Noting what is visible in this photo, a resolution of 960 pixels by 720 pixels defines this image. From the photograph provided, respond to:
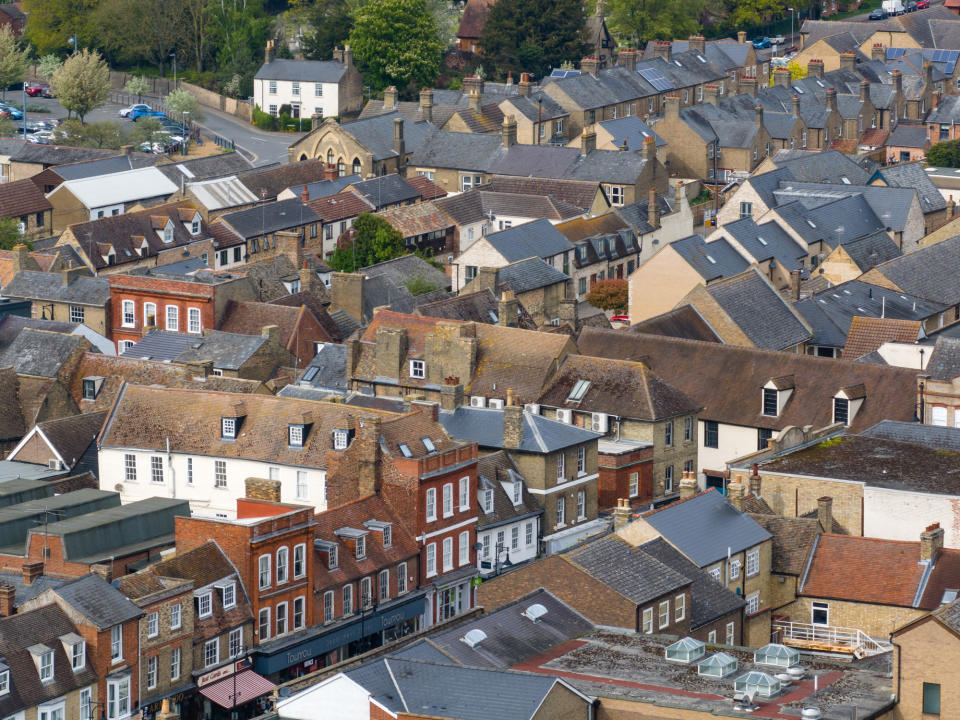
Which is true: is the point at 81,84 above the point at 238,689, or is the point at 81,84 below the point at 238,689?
above

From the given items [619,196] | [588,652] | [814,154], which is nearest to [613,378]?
[588,652]

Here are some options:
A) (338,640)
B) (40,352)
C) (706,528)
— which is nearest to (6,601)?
(338,640)

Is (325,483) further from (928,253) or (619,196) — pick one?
(619,196)

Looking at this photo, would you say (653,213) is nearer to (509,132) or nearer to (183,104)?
(509,132)

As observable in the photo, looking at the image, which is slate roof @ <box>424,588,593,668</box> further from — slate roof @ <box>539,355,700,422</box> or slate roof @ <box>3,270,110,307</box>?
slate roof @ <box>3,270,110,307</box>

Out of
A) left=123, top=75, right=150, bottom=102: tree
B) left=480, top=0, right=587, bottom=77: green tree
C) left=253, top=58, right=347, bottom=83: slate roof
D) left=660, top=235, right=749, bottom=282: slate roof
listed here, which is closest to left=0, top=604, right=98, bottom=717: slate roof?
left=660, top=235, right=749, bottom=282: slate roof

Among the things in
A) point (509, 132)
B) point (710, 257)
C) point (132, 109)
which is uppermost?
point (132, 109)

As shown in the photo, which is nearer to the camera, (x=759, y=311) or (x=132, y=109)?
(x=759, y=311)

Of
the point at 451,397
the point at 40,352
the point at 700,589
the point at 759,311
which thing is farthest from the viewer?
the point at 759,311
